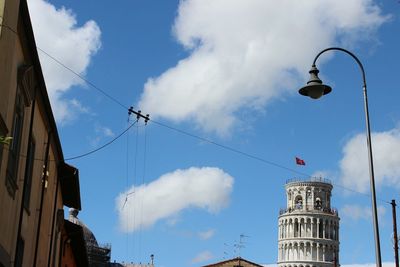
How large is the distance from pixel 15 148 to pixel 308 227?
122 meters

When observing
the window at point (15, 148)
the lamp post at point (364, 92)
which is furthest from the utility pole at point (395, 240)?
the window at point (15, 148)

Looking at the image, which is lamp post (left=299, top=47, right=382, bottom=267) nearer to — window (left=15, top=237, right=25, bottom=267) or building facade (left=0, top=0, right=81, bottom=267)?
building facade (left=0, top=0, right=81, bottom=267)

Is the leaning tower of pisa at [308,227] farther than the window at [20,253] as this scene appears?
Yes

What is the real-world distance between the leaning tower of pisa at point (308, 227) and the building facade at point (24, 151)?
370 ft

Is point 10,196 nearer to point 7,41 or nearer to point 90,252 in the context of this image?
point 7,41

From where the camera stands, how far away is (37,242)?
20.1m

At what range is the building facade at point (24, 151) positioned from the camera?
44.2ft

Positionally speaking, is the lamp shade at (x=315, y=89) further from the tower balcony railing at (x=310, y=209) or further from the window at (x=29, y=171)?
the tower balcony railing at (x=310, y=209)

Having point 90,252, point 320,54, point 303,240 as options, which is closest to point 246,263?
point 90,252

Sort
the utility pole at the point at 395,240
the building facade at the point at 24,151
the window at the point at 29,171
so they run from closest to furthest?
the building facade at the point at 24,151
the window at the point at 29,171
the utility pole at the point at 395,240

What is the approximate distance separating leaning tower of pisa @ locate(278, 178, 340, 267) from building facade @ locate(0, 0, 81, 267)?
113m

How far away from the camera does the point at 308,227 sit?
134 meters

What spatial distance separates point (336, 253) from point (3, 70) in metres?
127

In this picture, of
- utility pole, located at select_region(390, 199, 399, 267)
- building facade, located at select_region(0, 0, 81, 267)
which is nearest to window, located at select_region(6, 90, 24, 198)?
building facade, located at select_region(0, 0, 81, 267)
